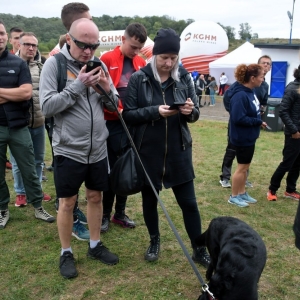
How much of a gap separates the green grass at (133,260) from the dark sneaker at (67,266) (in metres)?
0.04

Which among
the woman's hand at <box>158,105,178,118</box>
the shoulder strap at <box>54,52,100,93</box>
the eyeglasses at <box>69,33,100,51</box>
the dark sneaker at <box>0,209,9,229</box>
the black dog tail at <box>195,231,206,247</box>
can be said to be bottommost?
the dark sneaker at <box>0,209,9,229</box>

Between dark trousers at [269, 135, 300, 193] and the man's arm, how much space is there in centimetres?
321

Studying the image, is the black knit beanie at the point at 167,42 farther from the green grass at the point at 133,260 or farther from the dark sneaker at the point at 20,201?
the dark sneaker at the point at 20,201

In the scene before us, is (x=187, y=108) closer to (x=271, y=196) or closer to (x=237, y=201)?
(x=237, y=201)

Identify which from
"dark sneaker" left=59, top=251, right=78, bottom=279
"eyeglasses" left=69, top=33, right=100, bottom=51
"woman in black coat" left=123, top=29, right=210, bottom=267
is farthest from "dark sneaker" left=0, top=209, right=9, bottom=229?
"eyeglasses" left=69, top=33, right=100, bottom=51

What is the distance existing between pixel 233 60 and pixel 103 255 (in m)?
18.1

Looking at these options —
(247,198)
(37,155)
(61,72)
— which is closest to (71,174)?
(61,72)

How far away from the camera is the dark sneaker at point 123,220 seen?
3693 millimetres

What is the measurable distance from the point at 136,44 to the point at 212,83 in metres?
16.6

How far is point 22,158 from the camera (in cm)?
356

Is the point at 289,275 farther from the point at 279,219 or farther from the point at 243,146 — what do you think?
the point at 243,146

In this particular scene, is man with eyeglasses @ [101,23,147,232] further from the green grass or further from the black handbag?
the green grass

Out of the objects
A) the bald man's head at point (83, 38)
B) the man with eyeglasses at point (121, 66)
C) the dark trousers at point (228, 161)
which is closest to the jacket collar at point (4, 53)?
the man with eyeglasses at point (121, 66)

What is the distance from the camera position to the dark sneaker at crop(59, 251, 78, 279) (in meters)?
2.77
